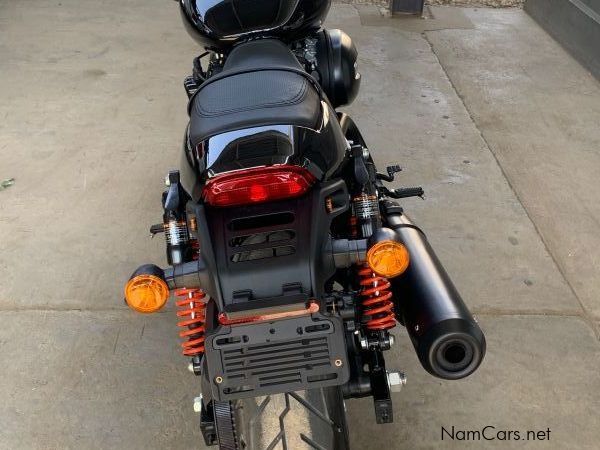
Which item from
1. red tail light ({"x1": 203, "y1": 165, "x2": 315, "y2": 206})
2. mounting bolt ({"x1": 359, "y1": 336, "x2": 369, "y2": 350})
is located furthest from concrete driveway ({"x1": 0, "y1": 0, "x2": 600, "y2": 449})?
red tail light ({"x1": 203, "y1": 165, "x2": 315, "y2": 206})

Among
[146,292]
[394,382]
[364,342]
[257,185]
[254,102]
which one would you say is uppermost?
[254,102]

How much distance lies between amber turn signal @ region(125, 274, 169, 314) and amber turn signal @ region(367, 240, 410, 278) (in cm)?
45

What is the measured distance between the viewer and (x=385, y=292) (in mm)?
1432

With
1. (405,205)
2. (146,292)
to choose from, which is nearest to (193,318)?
(146,292)

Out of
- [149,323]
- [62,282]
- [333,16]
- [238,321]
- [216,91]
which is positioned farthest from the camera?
[333,16]

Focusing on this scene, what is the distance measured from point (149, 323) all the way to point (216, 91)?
4.39 feet

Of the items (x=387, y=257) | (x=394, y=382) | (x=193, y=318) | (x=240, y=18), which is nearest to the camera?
(x=387, y=257)

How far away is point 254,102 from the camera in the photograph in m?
1.30

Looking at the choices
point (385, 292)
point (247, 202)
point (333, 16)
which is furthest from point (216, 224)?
point (333, 16)

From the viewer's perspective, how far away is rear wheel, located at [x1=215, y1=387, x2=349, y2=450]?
125 centimetres

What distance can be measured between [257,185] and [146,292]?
1.08 feet

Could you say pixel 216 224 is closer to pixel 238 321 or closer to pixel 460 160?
pixel 238 321

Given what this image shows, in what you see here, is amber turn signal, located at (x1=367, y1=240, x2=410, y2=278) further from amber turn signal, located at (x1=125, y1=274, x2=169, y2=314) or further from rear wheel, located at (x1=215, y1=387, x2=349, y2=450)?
amber turn signal, located at (x1=125, y1=274, x2=169, y2=314)

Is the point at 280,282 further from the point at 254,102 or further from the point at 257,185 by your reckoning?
the point at 254,102
